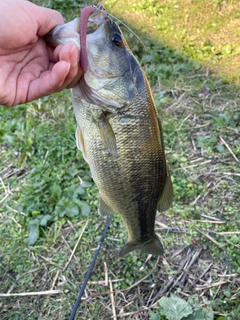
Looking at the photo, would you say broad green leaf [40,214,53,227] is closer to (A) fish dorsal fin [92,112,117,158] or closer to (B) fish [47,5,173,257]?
(B) fish [47,5,173,257]

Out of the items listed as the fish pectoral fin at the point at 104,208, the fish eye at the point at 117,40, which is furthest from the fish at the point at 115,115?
the fish pectoral fin at the point at 104,208

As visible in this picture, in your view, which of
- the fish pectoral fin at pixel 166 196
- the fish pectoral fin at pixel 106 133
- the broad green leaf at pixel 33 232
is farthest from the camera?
the broad green leaf at pixel 33 232

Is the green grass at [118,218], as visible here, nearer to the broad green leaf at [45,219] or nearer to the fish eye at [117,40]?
the broad green leaf at [45,219]

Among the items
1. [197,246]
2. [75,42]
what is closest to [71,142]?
[197,246]

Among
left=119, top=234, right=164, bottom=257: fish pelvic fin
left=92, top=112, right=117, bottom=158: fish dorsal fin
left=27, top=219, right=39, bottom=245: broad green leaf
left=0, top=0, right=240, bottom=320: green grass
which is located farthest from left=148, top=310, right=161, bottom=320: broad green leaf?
left=92, top=112, right=117, bottom=158: fish dorsal fin

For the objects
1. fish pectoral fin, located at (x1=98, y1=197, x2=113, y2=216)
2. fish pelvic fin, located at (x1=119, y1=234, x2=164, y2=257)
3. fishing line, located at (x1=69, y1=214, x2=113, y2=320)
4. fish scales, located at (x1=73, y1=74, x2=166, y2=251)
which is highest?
fish scales, located at (x1=73, y1=74, x2=166, y2=251)

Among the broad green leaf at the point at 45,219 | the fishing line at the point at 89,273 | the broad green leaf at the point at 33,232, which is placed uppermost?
the fishing line at the point at 89,273

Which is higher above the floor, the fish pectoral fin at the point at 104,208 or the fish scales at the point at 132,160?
the fish scales at the point at 132,160
